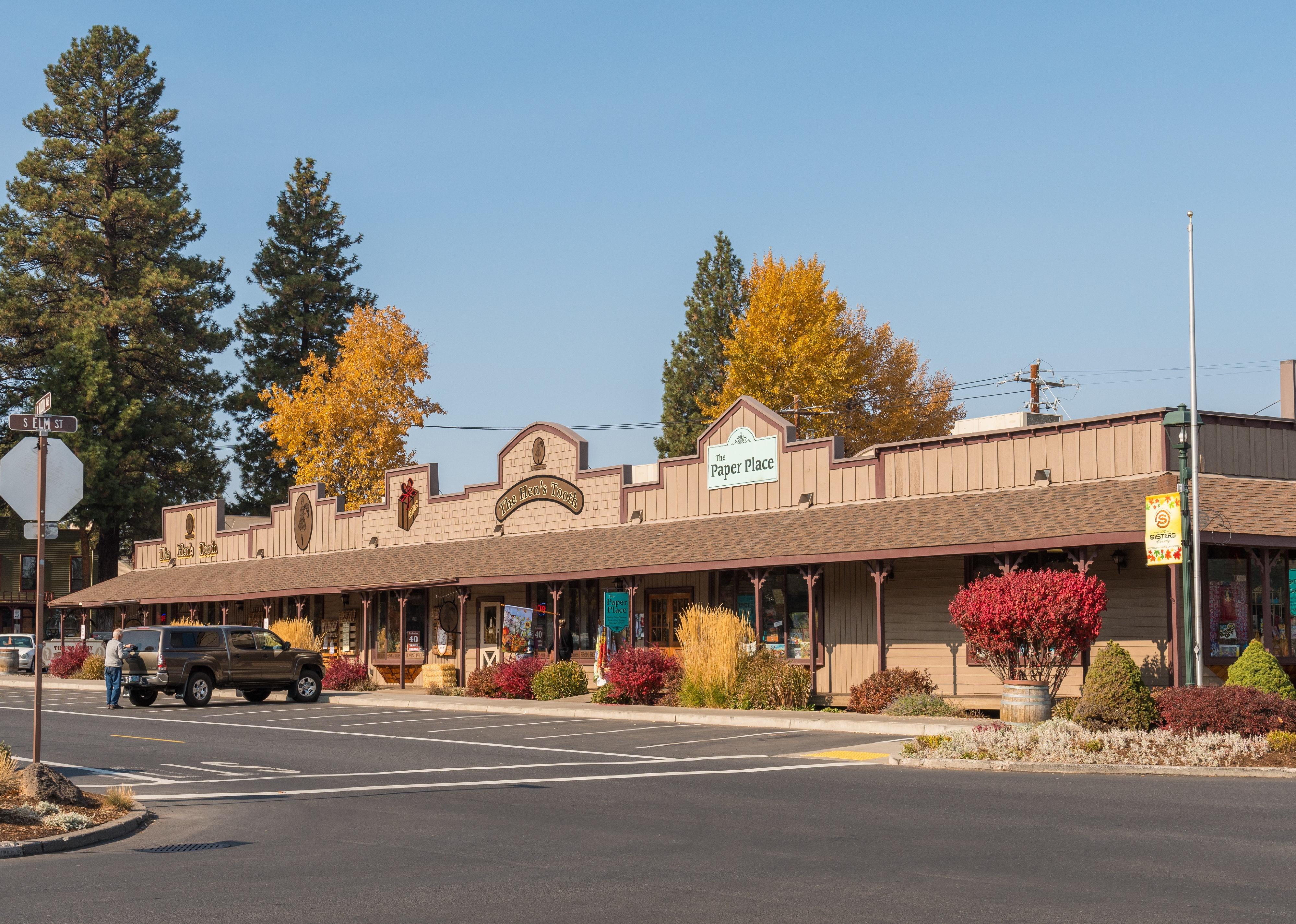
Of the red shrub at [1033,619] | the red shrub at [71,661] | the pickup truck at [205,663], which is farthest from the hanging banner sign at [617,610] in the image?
the red shrub at [71,661]

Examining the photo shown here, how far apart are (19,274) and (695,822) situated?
215ft

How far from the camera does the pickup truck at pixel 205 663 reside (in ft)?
110

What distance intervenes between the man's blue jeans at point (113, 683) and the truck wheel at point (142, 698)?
1125 millimetres

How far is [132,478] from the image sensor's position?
68625mm

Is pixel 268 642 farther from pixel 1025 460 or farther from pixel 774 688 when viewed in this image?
pixel 1025 460

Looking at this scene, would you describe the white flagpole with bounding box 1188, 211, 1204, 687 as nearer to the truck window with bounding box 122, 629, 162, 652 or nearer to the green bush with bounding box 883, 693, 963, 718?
the green bush with bounding box 883, 693, 963, 718

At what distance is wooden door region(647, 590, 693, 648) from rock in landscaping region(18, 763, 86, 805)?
21470 millimetres

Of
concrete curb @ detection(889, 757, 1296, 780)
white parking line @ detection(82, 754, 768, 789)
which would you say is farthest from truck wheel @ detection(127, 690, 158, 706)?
concrete curb @ detection(889, 757, 1296, 780)

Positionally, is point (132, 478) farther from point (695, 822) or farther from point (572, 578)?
point (695, 822)

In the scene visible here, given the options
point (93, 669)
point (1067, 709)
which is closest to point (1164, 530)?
point (1067, 709)

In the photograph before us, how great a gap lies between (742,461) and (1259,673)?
15082mm

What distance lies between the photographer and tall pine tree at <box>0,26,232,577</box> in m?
67.8

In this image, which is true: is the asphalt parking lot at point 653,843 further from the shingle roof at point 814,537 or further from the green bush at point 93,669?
the green bush at point 93,669

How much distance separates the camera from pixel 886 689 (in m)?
27.3
